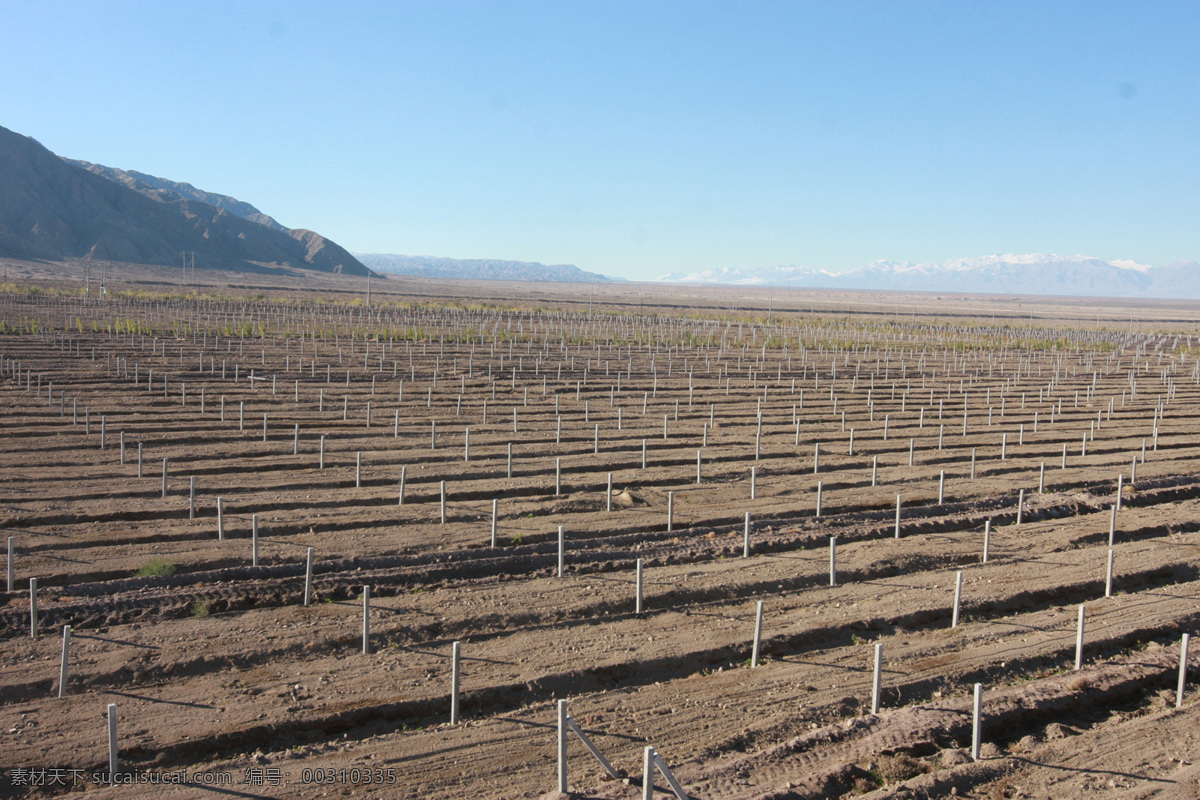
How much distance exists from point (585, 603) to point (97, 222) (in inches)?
5534

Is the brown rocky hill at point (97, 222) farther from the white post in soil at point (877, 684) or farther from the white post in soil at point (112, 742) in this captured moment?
the white post in soil at point (877, 684)

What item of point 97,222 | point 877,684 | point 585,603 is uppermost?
point 97,222

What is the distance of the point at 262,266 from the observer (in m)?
139

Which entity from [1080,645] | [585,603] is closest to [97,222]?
[585,603]

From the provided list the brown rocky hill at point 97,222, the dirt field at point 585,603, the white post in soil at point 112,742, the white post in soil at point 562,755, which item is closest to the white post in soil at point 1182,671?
the dirt field at point 585,603

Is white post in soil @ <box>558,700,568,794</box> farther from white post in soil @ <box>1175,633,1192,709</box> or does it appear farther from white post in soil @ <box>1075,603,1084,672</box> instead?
white post in soil @ <box>1175,633,1192,709</box>

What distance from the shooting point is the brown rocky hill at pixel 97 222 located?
11294 centimetres

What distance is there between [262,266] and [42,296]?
83.8 metres

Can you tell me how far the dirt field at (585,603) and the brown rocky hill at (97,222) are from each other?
115 meters

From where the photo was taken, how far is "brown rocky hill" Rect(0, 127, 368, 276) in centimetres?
11294

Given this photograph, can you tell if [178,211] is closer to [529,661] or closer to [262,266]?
[262,266]

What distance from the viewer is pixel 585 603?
8.78m

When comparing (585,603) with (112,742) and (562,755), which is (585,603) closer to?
(562,755)

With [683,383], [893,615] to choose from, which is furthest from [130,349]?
[893,615]
